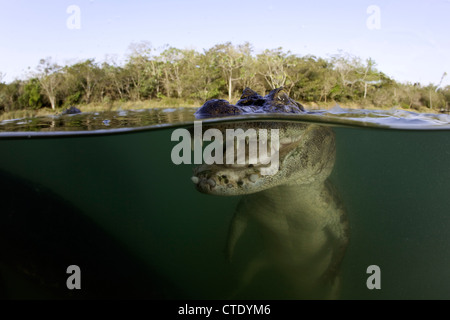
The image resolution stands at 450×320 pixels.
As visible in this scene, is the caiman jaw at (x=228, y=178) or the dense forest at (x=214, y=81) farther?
the dense forest at (x=214, y=81)

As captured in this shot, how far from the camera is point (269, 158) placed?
3.30 m

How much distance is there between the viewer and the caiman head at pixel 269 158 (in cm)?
303

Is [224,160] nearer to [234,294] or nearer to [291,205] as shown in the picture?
[291,205]

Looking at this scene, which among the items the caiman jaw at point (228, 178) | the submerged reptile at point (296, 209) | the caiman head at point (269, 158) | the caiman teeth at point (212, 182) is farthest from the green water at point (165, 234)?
the caiman teeth at point (212, 182)

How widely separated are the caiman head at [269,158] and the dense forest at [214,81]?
6794mm

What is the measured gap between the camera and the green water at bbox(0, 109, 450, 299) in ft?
18.1

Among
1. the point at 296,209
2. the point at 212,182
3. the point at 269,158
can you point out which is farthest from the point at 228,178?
the point at 296,209

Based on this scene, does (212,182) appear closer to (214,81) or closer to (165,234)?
(165,234)

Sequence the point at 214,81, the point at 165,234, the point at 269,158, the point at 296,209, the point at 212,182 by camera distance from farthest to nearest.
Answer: the point at 214,81 → the point at 165,234 → the point at 296,209 → the point at 269,158 → the point at 212,182

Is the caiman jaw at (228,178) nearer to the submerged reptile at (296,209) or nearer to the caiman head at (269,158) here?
the caiman head at (269,158)

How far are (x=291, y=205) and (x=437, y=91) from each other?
725cm

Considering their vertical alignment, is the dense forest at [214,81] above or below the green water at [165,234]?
above

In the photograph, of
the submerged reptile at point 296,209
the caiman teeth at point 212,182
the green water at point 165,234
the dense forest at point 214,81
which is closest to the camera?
→ the caiman teeth at point 212,182

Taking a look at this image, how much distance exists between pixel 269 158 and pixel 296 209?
1.65m
